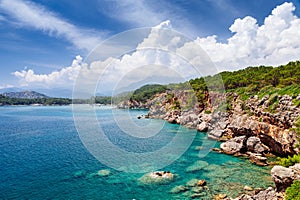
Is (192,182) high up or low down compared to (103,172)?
up

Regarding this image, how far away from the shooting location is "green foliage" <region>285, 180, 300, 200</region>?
1138 centimetres

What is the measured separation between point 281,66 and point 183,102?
71.1ft

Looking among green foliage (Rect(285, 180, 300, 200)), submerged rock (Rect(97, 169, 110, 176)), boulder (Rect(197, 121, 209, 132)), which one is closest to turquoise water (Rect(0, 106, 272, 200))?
submerged rock (Rect(97, 169, 110, 176))

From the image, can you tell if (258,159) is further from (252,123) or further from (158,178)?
(158,178)

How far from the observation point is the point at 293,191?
11.6 m

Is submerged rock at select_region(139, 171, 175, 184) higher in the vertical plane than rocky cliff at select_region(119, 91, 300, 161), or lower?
lower

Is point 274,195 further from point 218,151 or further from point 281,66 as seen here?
point 281,66

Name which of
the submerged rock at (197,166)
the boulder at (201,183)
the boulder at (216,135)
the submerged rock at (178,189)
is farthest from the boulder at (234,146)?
the submerged rock at (178,189)

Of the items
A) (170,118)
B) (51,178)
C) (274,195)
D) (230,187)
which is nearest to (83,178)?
(51,178)

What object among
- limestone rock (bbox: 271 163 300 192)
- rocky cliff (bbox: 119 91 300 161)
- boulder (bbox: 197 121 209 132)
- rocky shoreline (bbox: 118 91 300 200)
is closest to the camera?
limestone rock (bbox: 271 163 300 192)

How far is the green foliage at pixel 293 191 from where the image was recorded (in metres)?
11.4

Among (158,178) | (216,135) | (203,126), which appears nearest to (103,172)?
(158,178)

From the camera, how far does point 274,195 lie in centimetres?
1326

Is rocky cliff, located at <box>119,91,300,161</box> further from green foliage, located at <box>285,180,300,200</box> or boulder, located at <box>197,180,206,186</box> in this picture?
green foliage, located at <box>285,180,300,200</box>
